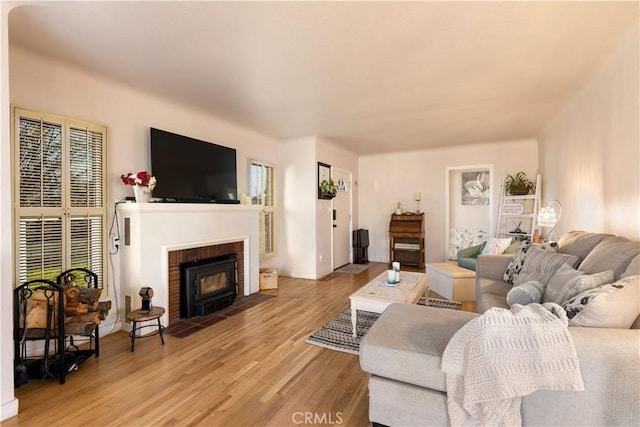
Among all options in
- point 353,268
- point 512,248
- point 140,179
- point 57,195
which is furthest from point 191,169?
point 512,248

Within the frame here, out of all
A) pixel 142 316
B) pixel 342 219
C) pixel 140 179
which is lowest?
pixel 142 316

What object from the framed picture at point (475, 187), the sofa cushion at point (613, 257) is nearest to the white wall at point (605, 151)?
the sofa cushion at point (613, 257)

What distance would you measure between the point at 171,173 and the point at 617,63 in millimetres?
4069

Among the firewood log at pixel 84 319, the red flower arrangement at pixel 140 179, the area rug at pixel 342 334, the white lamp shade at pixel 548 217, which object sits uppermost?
the red flower arrangement at pixel 140 179

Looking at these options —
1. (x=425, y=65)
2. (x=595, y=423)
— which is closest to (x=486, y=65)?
(x=425, y=65)

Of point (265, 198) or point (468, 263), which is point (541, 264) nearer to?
point (468, 263)

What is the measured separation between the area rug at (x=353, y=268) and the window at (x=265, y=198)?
4.58 ft

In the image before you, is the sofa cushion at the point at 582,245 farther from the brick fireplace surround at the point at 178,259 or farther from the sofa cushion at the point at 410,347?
the brick fireplace surround at the point at 178,259

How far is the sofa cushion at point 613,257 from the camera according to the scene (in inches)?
66.5

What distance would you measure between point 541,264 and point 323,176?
350cm

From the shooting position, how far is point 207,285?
11.2 ft

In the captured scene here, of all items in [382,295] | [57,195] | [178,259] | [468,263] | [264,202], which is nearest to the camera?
[57,195]

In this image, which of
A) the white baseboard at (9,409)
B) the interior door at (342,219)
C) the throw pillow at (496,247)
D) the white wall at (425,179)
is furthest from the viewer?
the interior door at (342,219)

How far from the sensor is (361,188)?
6773 mm
